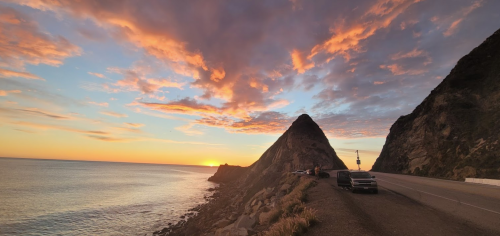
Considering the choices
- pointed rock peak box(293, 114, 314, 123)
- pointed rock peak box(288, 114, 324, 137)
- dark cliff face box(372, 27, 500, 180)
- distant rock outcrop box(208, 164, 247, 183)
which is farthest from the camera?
distant rock outcrop box(208, 164, 247, 183)

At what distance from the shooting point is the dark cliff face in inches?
1209

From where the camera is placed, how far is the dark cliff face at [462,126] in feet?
101

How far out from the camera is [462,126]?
3738 cm

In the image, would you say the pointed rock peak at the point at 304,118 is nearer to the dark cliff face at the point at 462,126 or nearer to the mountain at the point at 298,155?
the mountain at the point at 298,155

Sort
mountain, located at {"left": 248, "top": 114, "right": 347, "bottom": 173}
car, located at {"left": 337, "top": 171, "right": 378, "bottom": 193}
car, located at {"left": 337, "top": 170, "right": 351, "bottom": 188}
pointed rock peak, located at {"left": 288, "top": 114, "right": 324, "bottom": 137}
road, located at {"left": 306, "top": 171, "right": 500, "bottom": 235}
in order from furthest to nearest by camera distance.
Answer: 1. pointed rock peak, located at {"left": 288, "top": 114, "right": 324, "bottom": 137}
2. mountain, located at {"left": 248, "top": 114, "right": 347, "bottom": 173}
3. car, located at {"left": 337, "top": 170, "right": 351, "bottom": 188}
4. car, located at {"left": 337, "top": 171, "right": 378, "bottom": 193}
5. road, located at {"left": 306, "top": 171, "right": 500, "bottom": 235}

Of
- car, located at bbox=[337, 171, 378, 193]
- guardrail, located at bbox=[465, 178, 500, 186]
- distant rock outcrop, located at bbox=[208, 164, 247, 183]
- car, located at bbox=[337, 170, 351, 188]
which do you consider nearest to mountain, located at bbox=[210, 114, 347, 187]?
distant rock outcrop, located at bbox=[208, 164, 247, 183]

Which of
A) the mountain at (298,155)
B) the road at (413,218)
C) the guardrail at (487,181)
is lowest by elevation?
the road at (413,218)

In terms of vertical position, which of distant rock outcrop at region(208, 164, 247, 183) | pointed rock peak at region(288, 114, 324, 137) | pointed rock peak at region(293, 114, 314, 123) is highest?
pointed rock peak at region(293, 114, 314, 123)

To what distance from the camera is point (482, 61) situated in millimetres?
42438

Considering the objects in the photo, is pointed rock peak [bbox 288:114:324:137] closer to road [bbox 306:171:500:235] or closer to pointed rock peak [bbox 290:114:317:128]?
pointed rock peak [bbox 290:114:317:128]

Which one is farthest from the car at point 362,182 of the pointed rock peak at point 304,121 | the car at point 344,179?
the pointed rock peak at point 304,121

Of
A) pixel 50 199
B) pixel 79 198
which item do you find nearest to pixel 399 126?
pixel 79 198

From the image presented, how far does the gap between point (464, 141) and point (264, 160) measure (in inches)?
2340

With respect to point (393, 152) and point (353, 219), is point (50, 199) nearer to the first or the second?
point (353, 219)
